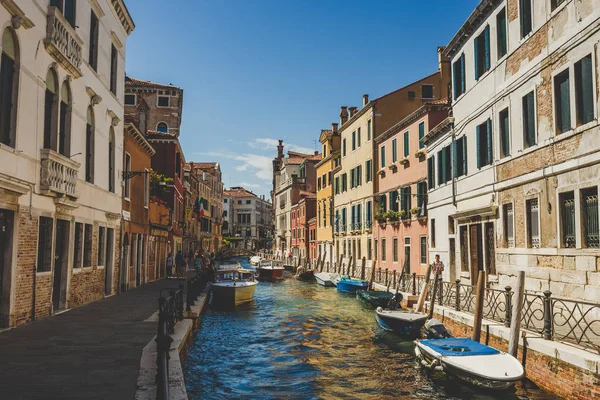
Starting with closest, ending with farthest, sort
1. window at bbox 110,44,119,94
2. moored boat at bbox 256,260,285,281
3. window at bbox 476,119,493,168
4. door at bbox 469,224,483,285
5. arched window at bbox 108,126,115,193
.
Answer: window at bbox 476,119,493,168 → door at bbox 469,224,483,285 → arched window at bbox 108,126,115,193 → window at bbox 110,44,119,94 → moored boat at bbox 256,260,285,281

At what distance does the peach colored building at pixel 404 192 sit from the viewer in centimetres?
2223

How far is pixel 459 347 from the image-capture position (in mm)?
9500

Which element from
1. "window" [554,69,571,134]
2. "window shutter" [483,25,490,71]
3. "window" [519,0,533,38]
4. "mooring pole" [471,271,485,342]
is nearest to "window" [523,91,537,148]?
"window" [554,69,571,134]

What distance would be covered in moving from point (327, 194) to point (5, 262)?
3249 cm

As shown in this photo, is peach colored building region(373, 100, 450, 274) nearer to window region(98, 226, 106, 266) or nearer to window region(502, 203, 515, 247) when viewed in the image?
window region(502, 203, 515, 247)

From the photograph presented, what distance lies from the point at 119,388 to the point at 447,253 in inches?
579

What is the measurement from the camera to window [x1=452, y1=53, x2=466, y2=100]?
17.3 m

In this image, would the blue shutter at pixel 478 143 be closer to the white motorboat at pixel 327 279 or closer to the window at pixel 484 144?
the window at pixel 484 144

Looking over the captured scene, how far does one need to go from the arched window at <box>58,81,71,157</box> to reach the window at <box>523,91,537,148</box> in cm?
1098

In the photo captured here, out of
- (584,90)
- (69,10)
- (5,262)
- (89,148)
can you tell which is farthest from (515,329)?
(69,10)

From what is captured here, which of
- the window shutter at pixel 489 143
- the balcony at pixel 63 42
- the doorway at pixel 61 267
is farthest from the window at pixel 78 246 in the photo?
the window shutter at pixel 489 143

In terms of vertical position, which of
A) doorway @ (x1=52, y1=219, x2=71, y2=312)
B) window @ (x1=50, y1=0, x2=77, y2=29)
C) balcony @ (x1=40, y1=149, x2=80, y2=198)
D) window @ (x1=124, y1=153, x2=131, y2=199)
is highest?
window @ (x1=50, y1=0, x2=77, y2=29)

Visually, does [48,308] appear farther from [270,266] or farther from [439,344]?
[270,266]

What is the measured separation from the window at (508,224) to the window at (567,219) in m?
2.58
